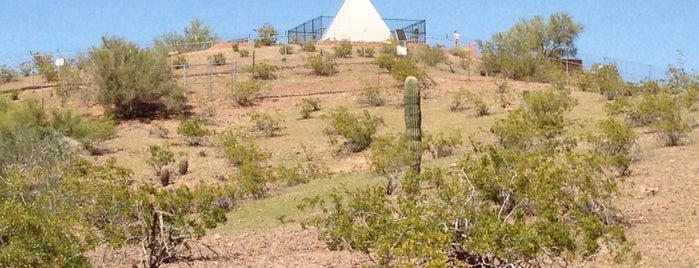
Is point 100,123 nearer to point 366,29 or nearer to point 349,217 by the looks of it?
point 349,217

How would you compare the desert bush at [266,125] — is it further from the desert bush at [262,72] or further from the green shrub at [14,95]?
the green shrub at [14,95]

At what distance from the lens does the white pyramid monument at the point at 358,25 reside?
53.7m

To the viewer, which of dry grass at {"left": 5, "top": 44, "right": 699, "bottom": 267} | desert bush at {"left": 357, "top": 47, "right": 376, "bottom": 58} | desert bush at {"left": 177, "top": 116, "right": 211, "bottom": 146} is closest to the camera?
dry grass at {"left": 5, "top": 44, "right": 699, "bottom": 267}

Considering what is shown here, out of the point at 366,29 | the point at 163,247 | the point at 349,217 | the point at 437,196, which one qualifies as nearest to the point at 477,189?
the point at 437,196

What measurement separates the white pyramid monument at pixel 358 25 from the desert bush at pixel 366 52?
5.66m

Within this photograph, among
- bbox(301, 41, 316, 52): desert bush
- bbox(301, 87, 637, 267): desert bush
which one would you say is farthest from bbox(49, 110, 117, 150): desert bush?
bbox(301, 41, 316, 52): desert bush

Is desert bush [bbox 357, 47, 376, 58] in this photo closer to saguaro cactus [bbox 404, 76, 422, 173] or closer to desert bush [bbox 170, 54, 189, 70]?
desert bush [bbox 170, 54, 189, 70]

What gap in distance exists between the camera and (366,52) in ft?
153

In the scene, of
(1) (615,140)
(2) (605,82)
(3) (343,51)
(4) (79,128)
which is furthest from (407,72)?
(1) (615,140)

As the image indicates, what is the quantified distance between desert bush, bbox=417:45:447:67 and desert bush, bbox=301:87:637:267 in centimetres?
2936

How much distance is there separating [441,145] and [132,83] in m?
14.4

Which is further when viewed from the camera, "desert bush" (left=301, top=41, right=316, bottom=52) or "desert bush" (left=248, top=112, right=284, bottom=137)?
"desert bush" (left=301, top=41, right=316, bottom=52)

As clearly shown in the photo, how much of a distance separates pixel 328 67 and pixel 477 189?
98.2 feet

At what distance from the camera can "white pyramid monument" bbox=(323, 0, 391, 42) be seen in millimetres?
53719
